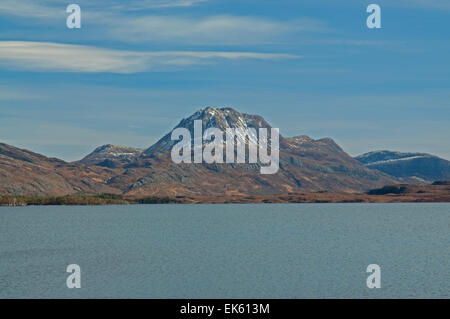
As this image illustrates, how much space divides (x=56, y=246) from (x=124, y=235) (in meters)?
32.1

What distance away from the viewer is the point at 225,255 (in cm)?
10919

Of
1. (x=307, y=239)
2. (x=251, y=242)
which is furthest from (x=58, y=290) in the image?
(x=307, y=239)

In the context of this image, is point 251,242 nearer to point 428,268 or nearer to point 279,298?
point 428,268

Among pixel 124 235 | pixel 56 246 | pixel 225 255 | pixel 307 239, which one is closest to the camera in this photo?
pixel 225 255

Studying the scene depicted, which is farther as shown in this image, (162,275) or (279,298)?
(162,275)

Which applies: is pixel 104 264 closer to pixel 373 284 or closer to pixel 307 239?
pixel 373 284
